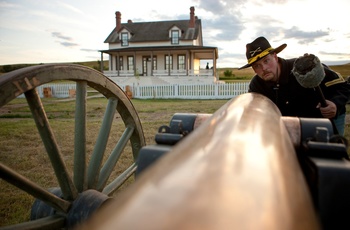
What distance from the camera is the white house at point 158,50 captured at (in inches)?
1161

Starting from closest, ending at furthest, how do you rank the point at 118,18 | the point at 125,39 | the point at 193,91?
1. the point at 193,91
2. the point at 125,39
3. the point at 118,18

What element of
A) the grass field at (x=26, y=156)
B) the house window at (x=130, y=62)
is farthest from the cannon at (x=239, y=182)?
the house window at (x=130, y=62)

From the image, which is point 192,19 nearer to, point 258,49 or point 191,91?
point 191,91

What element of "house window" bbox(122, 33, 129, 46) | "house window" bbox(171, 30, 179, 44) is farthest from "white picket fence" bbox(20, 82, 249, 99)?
"house window" bbox(122, 33, 129, 46)

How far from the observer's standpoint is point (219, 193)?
509 millimetres

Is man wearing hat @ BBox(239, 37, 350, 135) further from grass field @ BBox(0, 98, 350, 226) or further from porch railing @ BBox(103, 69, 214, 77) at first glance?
porch railing @ BBox(103, 69, 214, 77)

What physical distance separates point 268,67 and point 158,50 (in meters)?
27.6

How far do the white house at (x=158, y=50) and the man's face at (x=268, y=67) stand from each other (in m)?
25.2

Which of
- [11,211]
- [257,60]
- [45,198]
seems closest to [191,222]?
[45,198]

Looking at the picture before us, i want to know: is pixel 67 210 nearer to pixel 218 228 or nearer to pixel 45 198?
pixel 45 198

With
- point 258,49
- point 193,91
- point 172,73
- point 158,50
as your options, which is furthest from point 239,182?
point 158,50

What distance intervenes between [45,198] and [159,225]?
169 cm

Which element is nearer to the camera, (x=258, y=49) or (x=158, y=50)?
(x=258, y=49)

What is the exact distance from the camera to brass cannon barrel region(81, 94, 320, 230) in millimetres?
464
